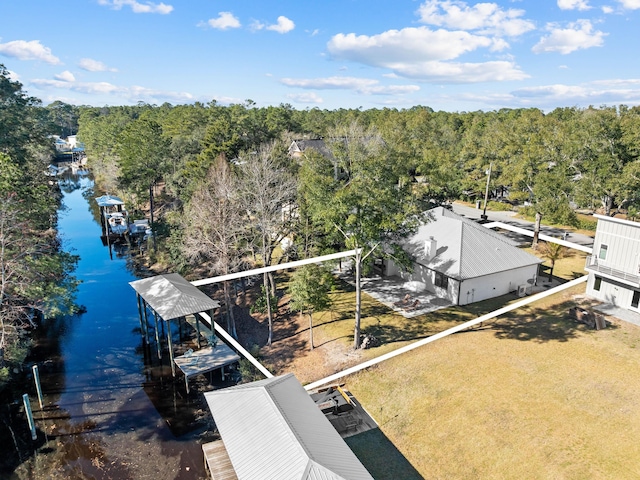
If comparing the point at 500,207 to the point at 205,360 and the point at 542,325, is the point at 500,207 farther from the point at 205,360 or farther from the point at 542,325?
the point at 205,360

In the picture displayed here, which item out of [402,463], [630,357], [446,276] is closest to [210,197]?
[446,276]

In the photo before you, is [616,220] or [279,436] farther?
[616,220]

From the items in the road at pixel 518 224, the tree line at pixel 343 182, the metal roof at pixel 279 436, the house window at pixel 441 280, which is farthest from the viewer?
the road at pixel 518 224

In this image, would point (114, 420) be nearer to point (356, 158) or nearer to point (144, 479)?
point (144, 479)

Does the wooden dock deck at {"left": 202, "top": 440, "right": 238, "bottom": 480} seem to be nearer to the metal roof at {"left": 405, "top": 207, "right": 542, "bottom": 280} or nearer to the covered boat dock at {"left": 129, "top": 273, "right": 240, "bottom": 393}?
the covered boat dock at {"left": 129, "top": 273, "right": 240, "bottom": 393}

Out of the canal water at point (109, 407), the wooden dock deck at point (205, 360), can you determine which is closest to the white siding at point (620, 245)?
the wooden dock deck at point (205, 360)

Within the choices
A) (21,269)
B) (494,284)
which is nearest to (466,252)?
(494,284)

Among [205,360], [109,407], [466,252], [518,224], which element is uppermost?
[466,252]

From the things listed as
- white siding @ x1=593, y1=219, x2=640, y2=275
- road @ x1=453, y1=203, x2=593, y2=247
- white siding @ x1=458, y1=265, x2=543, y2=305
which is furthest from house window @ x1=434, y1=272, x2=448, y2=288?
road @ x1=453, y1=203, x2=593, y2=247

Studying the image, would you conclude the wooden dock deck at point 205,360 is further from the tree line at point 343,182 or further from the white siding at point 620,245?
the white siding at point 620,245
